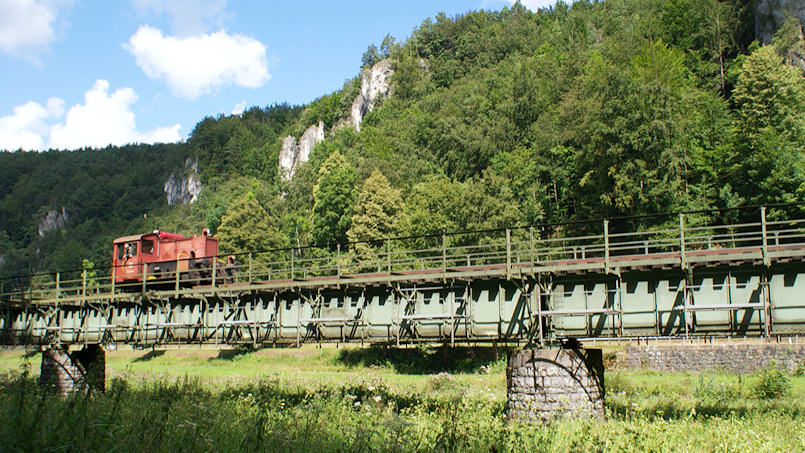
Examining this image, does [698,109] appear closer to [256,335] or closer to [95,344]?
[256,335]

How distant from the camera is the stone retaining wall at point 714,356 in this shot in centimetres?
2641

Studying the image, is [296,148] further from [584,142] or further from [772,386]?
[772,386]

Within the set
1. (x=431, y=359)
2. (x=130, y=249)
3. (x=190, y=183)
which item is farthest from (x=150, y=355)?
(x=190, y=183)

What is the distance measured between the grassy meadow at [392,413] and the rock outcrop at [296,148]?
11241cm

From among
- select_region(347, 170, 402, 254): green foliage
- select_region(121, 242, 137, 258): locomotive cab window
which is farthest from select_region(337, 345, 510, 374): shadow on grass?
select_region(347, 170, 402, 254): green foliage

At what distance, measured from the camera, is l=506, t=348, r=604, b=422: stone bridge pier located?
652 inches

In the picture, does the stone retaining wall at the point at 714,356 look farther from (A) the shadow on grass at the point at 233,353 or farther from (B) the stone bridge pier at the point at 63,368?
(B) the stone bridge pier at the point at 63,368

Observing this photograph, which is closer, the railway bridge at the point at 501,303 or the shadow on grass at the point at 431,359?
the railway bridge at the point at 501,303

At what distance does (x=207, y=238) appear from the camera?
37.2 metres

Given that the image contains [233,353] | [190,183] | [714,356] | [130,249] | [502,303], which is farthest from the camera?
[190,183]

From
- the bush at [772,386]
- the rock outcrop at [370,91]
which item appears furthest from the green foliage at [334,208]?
the rock outcrop at [370,91]

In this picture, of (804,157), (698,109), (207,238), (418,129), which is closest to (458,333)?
(207,238)

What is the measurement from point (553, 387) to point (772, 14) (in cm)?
5629

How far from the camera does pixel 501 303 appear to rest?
20281 mm
